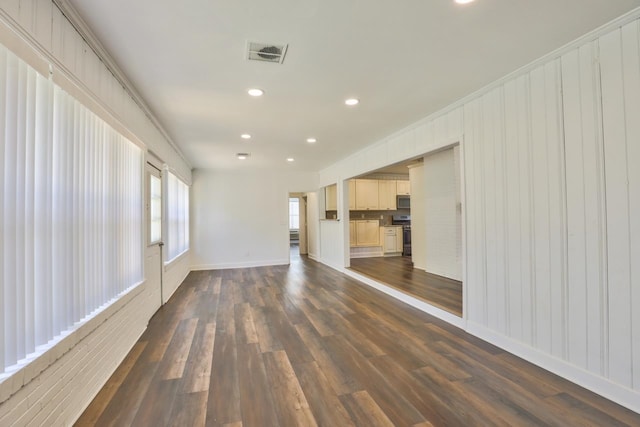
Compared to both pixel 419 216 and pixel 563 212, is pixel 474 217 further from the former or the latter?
pixel 419 216

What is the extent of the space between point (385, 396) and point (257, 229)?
6.19 metres

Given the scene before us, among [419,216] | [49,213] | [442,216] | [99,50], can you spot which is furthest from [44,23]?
[419,216]

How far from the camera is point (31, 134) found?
58.4 inches

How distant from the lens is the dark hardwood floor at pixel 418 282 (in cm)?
393

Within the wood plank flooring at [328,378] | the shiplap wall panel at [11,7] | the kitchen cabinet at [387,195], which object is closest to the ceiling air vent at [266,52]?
the shiplap wall panel at [11,7]

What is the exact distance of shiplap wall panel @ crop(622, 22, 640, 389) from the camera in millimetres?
1902

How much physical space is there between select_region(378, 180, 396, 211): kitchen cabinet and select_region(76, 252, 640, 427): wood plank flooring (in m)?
5.33

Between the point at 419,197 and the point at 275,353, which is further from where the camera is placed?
the point at 419,197

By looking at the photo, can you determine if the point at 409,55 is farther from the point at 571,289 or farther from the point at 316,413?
the point at 316,413

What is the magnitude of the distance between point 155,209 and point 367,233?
5991mm

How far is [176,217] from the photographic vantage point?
5.67 m

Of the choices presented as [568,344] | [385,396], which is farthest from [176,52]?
[568,344]

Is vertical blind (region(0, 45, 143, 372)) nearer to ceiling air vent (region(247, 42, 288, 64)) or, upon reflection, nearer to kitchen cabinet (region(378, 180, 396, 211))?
ceiling air vent (region(247, 42, 288, 64))

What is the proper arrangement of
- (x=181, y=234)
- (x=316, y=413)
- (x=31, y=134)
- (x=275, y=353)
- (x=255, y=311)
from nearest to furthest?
(x=31, y=134)
(x=316, y=413)
(x=275, y=353)
(x=255, y=311)
(x=181, y=234)
